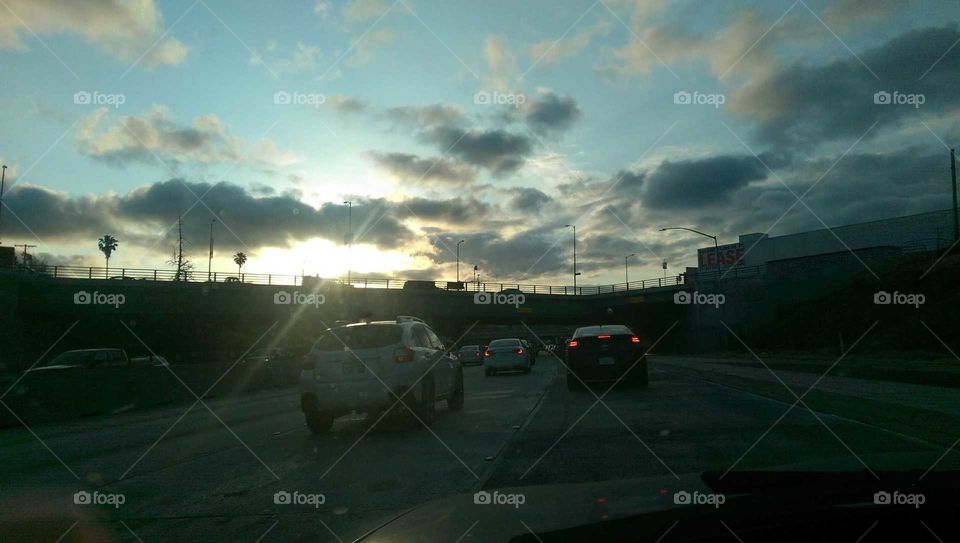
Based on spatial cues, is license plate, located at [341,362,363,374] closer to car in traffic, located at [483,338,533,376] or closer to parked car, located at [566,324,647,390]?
parked car, located at [566,324,647,390]

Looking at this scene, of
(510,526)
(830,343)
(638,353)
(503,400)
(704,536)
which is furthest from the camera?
(830,343)

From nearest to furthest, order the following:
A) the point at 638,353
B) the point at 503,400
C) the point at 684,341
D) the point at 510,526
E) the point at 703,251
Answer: the point at 510,526 → the point at 503,400 → the point at 638,353 → the point at 684,341 → the point at 703,251

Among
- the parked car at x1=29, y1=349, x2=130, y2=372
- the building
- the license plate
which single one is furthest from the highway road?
the building

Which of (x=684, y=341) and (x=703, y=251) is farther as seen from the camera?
(x=703, y=251)

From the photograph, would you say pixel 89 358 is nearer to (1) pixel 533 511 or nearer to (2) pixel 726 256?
(1) pixel 533 511

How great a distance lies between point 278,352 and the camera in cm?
4625

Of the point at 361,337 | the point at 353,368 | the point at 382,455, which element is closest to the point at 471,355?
the point at 361,337

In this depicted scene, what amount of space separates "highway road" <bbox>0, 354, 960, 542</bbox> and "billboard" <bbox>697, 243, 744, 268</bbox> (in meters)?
81.8

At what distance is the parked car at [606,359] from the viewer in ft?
61.5

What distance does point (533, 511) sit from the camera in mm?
2869

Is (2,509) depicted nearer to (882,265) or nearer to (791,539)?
(791,539)

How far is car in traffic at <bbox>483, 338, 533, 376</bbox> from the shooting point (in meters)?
31.2

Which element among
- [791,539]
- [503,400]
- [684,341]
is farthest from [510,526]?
[684,341]

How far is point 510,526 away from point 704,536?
0.73m
